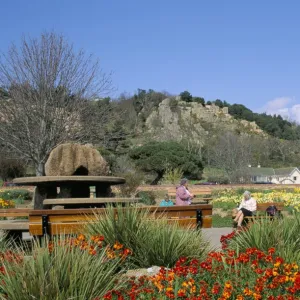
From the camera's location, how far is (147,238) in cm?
621

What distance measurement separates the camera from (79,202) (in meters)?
8.56

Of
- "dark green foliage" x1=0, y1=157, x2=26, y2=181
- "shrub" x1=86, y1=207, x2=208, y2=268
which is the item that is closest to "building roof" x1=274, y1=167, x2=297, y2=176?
"dark green foliage" x1=0, y1=157, x2=26, y2=181

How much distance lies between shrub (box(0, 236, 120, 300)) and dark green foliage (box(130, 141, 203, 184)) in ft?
152

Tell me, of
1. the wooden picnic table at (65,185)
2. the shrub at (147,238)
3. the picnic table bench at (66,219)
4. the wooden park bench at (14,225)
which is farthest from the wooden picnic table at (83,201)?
the shrub at (147,238)

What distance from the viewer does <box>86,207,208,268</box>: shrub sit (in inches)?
242

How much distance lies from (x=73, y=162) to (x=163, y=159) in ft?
140

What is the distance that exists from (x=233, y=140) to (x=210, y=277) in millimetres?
69969

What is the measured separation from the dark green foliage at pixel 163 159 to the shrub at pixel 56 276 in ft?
152

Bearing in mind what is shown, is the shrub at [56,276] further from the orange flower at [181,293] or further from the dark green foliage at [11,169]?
the dark green foliage at [11,169]

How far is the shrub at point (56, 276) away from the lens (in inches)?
162

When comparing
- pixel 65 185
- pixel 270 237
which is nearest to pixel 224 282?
pixel 270 237

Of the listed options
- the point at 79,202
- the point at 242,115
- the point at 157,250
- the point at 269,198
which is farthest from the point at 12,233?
the point at 242,115

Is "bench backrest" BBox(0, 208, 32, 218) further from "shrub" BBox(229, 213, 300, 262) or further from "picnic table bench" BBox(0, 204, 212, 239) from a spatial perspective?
"shrub" BBox(229, 213, 300, 262)

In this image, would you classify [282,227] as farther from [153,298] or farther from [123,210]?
[153,298]
